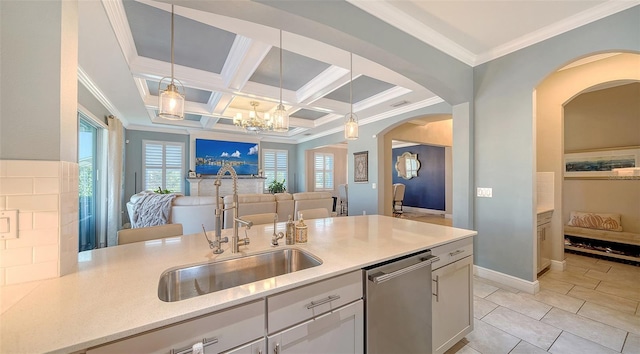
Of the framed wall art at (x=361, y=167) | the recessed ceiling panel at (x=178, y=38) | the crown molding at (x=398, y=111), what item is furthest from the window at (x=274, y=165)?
the recessed ceiling panel at (x=178, y=38)

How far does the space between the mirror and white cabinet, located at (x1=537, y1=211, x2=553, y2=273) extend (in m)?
5.77

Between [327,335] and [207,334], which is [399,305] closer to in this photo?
[327,335]

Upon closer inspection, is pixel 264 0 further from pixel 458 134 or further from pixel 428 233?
pixel 458 134

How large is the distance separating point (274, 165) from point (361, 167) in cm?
393

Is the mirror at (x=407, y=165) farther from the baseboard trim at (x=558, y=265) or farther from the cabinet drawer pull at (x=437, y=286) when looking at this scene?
the cabinet drawer pull at (x=437, y=286)

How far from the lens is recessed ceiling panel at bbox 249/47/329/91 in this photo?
9.57 ft

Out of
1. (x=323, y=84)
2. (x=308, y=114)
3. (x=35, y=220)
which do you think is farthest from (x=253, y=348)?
(x=308, y=114)

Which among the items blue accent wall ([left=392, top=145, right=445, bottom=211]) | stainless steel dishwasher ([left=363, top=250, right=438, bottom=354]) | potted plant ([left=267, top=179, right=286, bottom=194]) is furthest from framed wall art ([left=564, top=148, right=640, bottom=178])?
potted plant ([left=267, top=179, right=286, bottom=194])

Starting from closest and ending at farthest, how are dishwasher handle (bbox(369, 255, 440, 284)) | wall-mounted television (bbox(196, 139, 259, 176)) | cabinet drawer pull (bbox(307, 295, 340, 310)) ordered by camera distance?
cabinet drawer pull (bbox(307, 295, 340, 310)) → dishwasher handle (bbox(369, 255, 440, 284)) → wall-mounted television (bbox(196, 139, 259, 176))

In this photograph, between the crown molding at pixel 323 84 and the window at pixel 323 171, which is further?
the window at pixel 323 171

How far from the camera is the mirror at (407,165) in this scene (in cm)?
885

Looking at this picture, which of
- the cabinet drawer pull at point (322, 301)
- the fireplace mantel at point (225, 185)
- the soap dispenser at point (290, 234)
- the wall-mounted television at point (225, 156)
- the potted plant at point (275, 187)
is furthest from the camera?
the potted plant at point (275, 187)

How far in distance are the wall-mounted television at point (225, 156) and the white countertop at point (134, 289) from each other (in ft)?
19.4

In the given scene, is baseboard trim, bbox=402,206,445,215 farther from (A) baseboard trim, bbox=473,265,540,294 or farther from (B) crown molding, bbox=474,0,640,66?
(B) crown molding, bbox=474,0,640,66
